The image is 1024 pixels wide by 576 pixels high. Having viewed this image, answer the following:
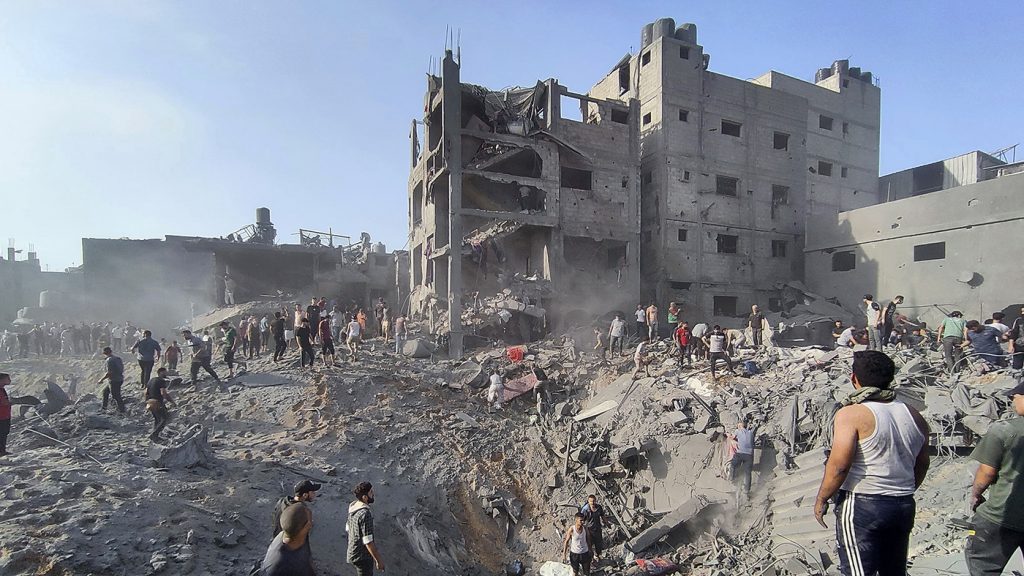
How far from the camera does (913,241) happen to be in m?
21.6

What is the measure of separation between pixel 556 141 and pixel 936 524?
62.1 feet

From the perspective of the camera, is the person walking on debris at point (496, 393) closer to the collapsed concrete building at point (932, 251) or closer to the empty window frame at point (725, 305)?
the empty window frame at point (725, 305)

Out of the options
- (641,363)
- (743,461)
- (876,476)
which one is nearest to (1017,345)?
(743,461)

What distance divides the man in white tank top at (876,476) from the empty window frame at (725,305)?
25.1 m

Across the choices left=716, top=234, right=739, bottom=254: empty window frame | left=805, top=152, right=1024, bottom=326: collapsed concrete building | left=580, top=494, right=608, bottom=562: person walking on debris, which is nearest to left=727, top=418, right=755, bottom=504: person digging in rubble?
left=580, top=494, right=608, bottom=562: person walking on debris

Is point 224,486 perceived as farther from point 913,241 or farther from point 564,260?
point 913,241

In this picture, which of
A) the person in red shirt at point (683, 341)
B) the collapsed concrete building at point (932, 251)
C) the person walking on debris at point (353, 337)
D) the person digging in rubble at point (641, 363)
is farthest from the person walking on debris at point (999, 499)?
the collapsed concrete building at point (932, 251)

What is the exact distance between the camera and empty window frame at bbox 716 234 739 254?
87.1 ft

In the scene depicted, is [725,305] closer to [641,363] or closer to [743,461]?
[641,363]

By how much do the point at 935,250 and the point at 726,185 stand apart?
366 inches

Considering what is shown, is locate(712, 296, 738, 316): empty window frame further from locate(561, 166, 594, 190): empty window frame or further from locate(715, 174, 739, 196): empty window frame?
locate(561, 166, 594, 190): empty window frame

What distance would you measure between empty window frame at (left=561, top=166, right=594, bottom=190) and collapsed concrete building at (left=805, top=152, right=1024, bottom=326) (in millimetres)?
12379

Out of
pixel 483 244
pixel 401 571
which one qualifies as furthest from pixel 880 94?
pixel 401 571

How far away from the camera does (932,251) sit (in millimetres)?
20969
